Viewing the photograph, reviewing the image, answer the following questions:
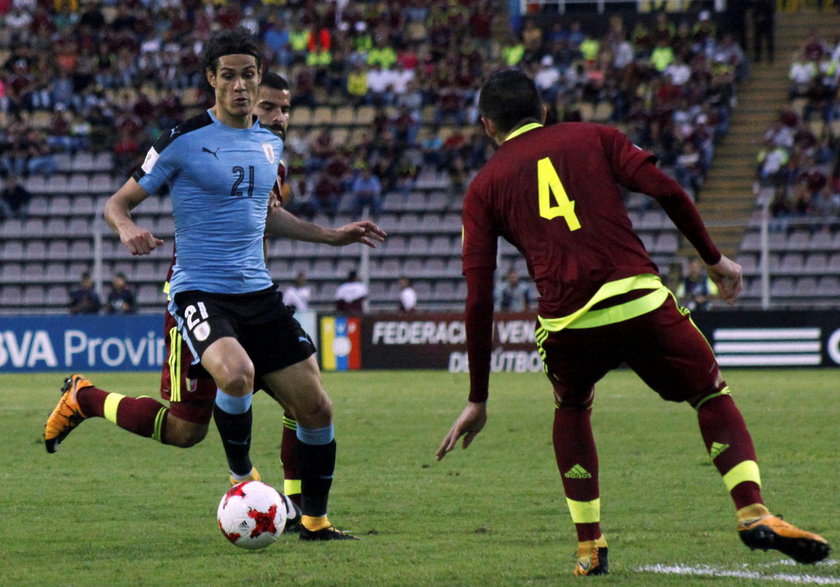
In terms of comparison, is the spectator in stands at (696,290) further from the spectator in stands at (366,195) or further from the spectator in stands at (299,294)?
the spectator in stands at (366,195)

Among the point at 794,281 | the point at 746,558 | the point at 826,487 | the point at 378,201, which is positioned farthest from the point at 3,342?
the point at 746,558

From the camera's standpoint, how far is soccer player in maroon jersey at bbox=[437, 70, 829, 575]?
211 inches

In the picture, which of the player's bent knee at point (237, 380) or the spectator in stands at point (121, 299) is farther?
the spectator in stands at point (121, 299)

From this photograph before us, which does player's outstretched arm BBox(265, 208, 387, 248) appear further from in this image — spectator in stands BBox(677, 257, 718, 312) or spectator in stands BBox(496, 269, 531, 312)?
spectator in stands BBox(496, 269, 531, 312)

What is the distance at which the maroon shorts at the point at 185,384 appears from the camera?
23.2 ft

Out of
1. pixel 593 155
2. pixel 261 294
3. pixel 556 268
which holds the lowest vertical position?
pixel 261 294

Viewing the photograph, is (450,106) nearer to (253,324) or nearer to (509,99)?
(253,324)

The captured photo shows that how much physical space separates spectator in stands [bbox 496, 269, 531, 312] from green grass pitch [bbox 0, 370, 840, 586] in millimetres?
8931

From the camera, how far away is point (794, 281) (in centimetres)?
2400

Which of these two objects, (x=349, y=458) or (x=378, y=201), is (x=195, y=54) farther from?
(x=349, y=458)

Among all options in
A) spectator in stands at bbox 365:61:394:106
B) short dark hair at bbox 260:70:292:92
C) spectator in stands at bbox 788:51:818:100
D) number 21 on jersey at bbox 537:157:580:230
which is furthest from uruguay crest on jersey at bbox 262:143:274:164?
spectator in stands at bbox 365:61:394:106

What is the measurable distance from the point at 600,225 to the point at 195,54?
27.7 metres

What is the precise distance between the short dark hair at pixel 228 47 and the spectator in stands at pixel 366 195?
67.2 feet

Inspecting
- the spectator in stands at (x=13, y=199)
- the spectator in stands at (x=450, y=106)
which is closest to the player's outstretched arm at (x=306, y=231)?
the spectator in stands at (x=450, y=106)
